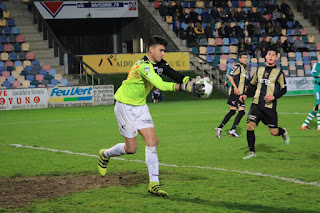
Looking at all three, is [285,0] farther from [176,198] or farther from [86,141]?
[176,198]

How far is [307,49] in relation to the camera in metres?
39.7

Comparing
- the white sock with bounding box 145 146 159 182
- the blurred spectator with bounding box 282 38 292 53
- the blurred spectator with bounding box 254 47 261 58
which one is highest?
the blurred spectator with bounding box 282 38 292 53

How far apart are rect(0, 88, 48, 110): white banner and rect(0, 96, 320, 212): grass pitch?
39.7 feet

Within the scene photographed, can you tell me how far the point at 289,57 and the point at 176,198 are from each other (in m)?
32.6

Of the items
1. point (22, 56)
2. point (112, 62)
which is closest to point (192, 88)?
point (112, 62)

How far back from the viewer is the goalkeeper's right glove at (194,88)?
6.96 meters

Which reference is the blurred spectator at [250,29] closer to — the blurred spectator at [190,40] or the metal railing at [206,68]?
the blurred spectator at [190,40]

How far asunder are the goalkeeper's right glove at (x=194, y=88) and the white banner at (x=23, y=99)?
2258 centimetres

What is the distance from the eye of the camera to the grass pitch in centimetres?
684

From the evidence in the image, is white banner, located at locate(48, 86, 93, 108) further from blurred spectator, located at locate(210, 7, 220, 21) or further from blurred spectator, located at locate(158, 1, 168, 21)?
blurred spectator, located at locate(210, 7, 220, 21)

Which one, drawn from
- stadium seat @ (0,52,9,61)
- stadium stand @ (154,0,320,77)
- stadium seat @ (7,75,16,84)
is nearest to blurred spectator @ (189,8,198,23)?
stadium stand @ (154,0,320,77)

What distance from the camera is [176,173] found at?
9070mm

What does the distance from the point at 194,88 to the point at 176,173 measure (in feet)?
8.02

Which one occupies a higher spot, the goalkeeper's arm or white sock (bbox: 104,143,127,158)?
the goalkeeper's arm
